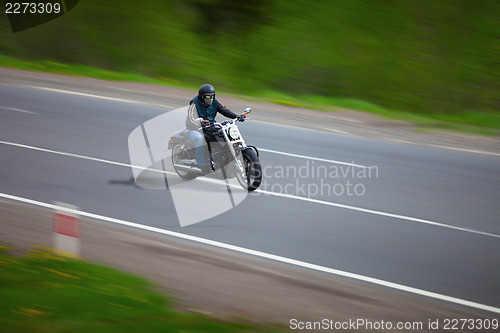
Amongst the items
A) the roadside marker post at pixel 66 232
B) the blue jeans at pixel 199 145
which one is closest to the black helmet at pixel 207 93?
the blue jeans at pixel 199 145

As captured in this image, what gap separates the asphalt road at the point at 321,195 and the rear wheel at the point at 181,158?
89 cm

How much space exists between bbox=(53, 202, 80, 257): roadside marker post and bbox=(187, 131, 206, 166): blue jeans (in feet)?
13.2

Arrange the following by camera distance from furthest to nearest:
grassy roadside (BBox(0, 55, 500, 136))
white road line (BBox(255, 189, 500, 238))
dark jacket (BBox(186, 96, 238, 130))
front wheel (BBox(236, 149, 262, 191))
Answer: grassy roadside (BBox(0, 55, 500, 136)), dark jacket (BBox(186, 96, 238, 130)), front wheel (BBox(236, 149, 262, 191)), white road line (BBox(255, 189, 500, 238))

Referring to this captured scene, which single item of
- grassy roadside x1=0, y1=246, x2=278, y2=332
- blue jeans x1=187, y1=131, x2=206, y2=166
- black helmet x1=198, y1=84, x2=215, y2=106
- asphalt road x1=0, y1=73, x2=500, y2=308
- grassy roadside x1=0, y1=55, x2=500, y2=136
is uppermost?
black helmet x1=198, y1=84, x2=215, y2=106

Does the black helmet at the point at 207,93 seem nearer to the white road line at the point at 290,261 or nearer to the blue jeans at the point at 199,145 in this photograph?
the blue jeans at the point at 199,145

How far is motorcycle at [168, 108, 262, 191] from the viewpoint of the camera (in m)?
10.0

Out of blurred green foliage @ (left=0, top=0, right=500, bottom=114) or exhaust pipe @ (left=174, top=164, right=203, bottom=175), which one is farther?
blurred green foliage @ (left=0, top=0, right=500, bottom=114)

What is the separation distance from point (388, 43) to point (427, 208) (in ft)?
57.7

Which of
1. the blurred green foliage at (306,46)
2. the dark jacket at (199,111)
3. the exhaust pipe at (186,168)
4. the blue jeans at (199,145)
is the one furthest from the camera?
the blurred green foliage at (306,46)

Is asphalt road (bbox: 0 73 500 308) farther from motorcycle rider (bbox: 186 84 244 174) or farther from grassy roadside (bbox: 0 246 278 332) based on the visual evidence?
grassy roadside (bbox: 0 246 278 332)

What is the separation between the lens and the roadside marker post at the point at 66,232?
253 inches

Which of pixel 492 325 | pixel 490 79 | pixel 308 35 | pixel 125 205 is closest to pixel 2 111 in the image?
pixel 125 205

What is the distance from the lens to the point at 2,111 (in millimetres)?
15617

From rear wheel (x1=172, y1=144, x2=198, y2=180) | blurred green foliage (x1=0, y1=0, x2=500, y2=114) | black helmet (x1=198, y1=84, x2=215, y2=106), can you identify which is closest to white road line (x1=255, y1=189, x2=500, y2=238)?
rear wheel (x1=172, y1=144, x2=198, y2=180)
